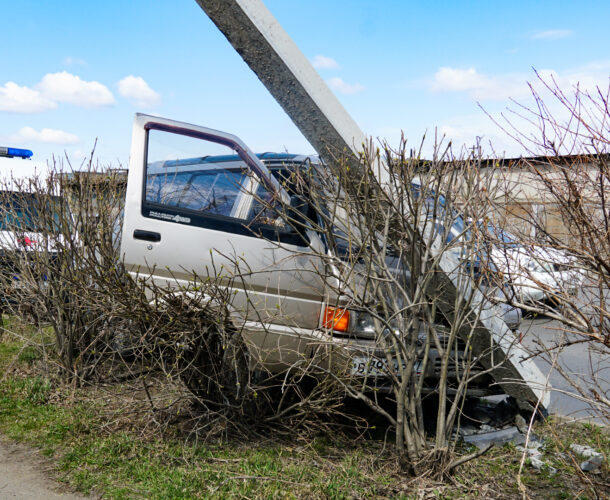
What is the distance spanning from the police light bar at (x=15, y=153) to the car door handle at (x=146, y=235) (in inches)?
284

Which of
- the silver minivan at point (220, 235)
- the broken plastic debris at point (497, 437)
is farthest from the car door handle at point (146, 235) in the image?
the broken plastic debris at point (497, 437)

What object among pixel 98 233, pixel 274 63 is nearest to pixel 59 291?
pixel 98 233

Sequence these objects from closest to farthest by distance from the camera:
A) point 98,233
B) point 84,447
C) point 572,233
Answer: point 572,233 < point 84,447 < point 98,233

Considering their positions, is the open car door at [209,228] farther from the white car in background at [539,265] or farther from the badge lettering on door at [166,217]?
the white car in background at [539,265]

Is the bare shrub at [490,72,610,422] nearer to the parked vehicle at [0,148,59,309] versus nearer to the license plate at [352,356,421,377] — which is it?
the license plate at [352,356,421,377]

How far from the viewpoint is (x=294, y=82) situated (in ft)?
13.3

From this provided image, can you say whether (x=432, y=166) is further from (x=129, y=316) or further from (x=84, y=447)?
(x=84, y=447)

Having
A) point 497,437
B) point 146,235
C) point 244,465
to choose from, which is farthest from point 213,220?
point 497,437

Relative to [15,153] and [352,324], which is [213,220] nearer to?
[352,324]

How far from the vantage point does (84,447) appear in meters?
4.50

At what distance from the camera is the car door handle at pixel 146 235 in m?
4.57

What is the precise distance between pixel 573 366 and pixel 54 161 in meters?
6.44

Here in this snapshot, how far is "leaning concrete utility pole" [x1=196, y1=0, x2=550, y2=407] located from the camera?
387cm

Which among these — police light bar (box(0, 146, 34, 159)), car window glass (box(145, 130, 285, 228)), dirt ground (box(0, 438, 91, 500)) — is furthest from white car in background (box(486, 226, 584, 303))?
police light bar (box(0, 146, 34, 159))
